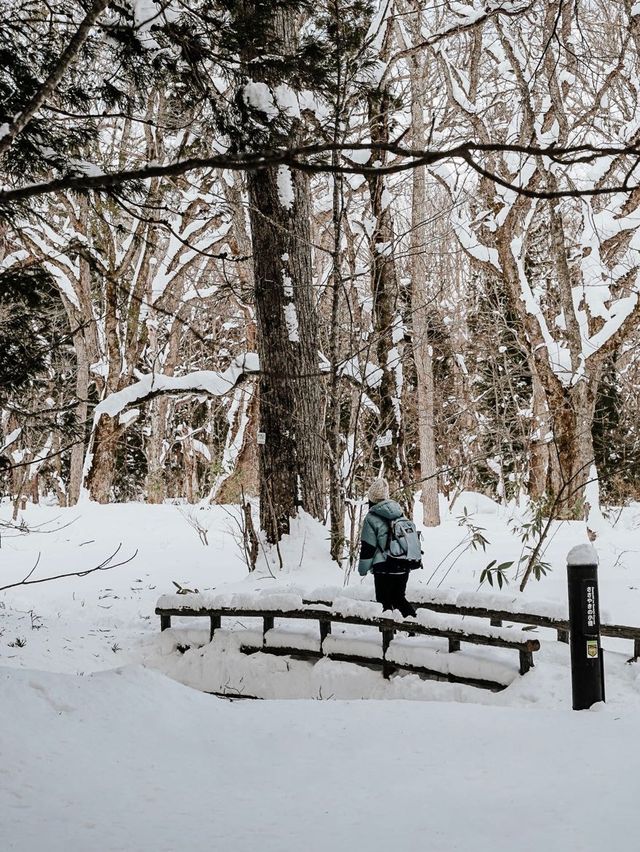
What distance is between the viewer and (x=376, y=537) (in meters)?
7.65

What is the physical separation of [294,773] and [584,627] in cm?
207

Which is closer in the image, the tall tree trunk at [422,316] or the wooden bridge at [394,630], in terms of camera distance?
the wooden bridge at [394,630]

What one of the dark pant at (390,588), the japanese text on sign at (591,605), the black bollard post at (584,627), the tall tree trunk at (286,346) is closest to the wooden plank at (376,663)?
the dark pant at (390,588)

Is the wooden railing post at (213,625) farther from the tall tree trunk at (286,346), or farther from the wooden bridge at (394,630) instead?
the tall tree trunk at (286,346)

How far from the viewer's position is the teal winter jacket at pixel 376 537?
24.9 feet

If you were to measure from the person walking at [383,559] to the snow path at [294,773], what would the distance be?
235 centimetres

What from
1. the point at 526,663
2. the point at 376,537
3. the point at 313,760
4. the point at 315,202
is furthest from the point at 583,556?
the point at 315,202

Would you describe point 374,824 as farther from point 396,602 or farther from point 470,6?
point 470,6

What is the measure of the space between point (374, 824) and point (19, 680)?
2558 millimetres

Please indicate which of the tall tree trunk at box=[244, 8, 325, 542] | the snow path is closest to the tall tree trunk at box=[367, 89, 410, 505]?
the tall tree trunk at box=[244, 8, 325, 542]

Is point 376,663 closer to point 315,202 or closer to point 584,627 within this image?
point 584,627

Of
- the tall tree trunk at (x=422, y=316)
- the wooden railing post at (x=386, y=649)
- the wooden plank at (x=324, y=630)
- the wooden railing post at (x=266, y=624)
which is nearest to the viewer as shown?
the wooden railing post at (x=386, y=649)

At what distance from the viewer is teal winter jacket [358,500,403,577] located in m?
7.60

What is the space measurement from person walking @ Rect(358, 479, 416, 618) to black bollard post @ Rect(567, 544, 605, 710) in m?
2.74
